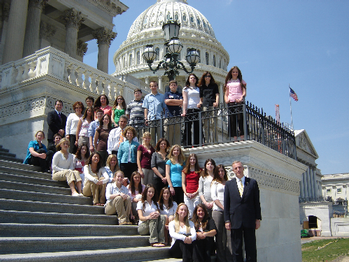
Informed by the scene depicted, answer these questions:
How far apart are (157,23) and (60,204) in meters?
80.2

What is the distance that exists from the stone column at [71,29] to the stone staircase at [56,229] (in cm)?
1552

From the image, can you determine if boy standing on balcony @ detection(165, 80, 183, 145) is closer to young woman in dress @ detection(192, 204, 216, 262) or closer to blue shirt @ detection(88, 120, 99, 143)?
blue shirt @ detection(88, 120, 99, 143)

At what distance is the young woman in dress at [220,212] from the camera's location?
275 inches

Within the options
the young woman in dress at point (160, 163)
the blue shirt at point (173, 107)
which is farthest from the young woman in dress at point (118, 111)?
the young woman in dress at point (160, 163)

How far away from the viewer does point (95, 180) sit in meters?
7.81

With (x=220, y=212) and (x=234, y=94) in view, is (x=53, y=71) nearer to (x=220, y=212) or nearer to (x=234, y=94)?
(x=234, y=94)

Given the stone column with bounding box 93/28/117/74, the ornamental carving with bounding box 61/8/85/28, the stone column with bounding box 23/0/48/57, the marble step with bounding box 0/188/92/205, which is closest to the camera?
the marble step with bounding box 0/188/92/205

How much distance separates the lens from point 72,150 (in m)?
10.6

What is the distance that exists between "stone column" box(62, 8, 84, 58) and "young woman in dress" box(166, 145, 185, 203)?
16.4 meters

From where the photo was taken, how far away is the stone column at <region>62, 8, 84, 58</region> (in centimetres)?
2242

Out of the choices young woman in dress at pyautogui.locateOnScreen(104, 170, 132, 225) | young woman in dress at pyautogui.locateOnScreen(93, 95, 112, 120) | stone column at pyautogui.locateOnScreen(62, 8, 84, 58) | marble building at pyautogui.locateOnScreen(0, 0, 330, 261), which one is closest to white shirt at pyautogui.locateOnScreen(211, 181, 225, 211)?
marble building at pyautogui.locateOnScreen(0, 0, 330, 261)

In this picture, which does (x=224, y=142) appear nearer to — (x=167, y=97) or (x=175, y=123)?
(x=175, y=123)

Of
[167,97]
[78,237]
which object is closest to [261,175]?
[167,97]

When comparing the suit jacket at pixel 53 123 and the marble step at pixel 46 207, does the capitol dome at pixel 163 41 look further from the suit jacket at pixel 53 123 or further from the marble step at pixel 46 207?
the marble step at pixel 46 207
